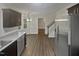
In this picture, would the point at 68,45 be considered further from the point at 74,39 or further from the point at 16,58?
the point at 16,58

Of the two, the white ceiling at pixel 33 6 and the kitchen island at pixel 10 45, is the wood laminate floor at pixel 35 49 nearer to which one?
the kitchen island at pixel 10 45

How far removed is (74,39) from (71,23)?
25cm

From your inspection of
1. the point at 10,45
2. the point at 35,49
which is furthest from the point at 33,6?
the point at 35,49

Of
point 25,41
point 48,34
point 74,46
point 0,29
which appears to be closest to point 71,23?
point 74,46

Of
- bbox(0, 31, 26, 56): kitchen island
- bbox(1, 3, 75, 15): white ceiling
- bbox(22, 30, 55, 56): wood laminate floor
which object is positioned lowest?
bbox(22, 30, 55, 56): wood laminate floor

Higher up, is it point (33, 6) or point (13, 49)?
point (33, 6)

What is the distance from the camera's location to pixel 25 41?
4027mm

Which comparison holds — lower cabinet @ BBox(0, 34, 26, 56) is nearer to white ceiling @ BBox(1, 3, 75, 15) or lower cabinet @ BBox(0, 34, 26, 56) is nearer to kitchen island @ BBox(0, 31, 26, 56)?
kitchen island @ BBox(0, 31, 26, 56)

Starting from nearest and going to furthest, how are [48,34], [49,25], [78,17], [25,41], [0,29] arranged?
[78,17] → [0,29] → [25,41] → [48,34] → [49,25]

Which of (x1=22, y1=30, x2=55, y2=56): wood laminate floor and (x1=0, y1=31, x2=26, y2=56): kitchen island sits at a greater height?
(x1=0, y1=31, x2=26, y2=56): kitchen island

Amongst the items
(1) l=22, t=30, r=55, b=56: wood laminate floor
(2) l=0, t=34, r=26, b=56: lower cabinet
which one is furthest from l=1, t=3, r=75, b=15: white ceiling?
(1) l=22, t=30, r=55, b=56: wood laminate floor

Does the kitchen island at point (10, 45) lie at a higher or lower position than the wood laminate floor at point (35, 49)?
higher

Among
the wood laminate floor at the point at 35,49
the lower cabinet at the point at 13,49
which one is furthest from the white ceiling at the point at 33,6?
the wood laminate floor at the point at 35,49

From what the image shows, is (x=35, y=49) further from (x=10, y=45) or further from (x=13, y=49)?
(x=10, y=45)
